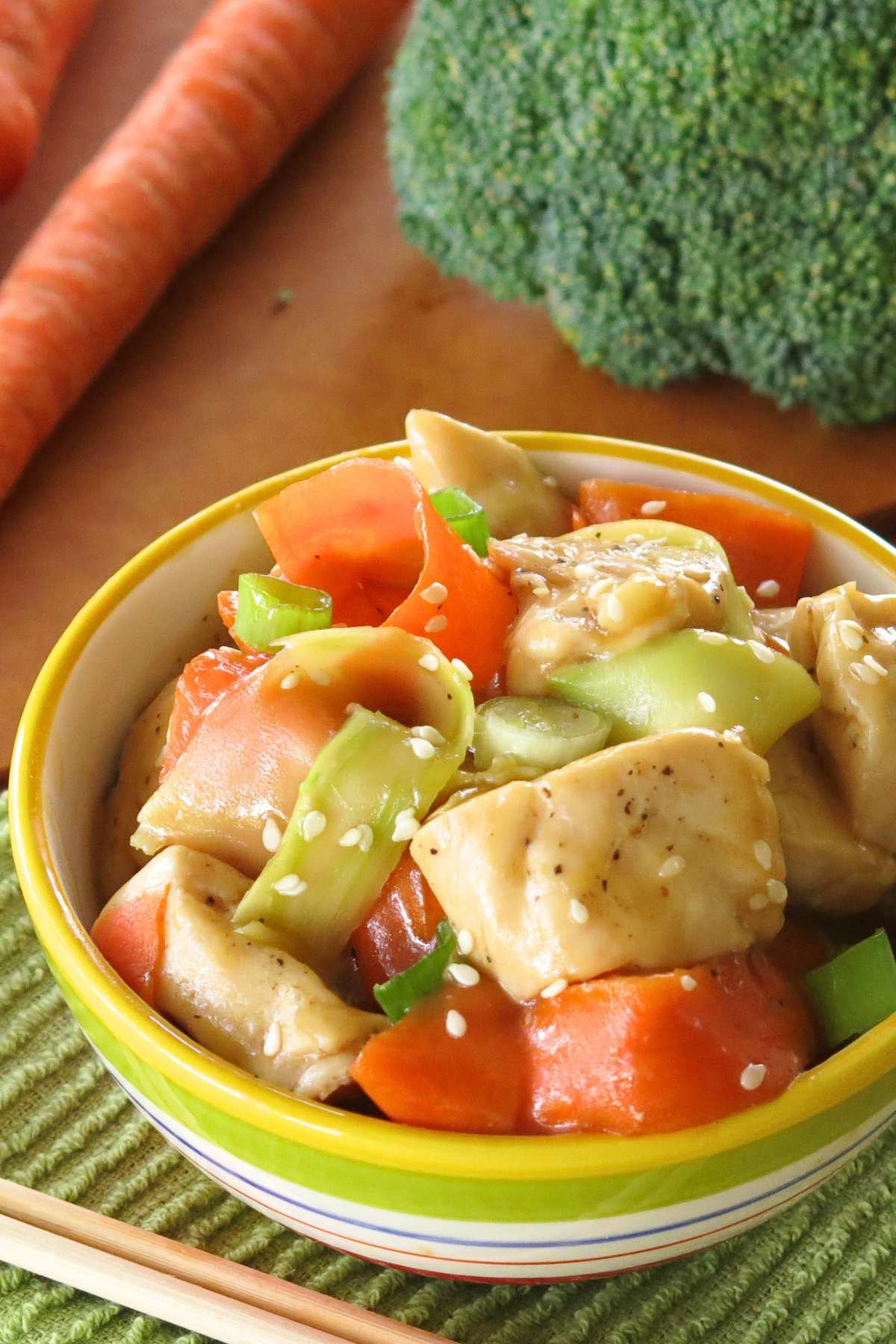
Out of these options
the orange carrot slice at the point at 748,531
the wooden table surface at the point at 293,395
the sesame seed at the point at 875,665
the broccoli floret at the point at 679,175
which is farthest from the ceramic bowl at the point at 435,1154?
the broccoli floret at the point at 679,175

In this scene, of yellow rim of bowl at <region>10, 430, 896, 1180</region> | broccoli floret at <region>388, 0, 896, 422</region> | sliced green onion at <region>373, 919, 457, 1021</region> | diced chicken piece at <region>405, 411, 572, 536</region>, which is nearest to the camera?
yellow rim of bowl at <region>10, 430, 896, 1180</region>

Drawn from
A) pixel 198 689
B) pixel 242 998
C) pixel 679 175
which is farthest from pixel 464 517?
pixel 679 175

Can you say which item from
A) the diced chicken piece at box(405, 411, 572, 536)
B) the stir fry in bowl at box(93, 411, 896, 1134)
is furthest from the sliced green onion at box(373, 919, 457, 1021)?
the diced chicken piece at box(405, 411, 572, 536)

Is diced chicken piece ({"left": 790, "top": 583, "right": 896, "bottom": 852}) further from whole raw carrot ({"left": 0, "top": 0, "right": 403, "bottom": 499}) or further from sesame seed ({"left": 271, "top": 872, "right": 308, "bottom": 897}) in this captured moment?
whole raw carrot ({"left": 0, "top": 0, "right": 403, "bottom": 499})

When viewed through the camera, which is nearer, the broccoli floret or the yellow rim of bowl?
the yellow rim of bowl

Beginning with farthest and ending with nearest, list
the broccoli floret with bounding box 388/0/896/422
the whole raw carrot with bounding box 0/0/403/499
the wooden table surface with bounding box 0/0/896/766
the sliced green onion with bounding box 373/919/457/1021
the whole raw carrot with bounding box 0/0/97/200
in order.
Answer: the whole raw carrot with bounding box 0/0/97/200
the whole raw carrot with bounding box 0/0/403/499
the wooden table surface with bounding box 0/0/896/766
the broccoli floret with bounding box 388/0/896/422
the sliced green onion with bounding box 373/919/457/1021

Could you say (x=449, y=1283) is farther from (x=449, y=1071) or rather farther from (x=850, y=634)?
(x=850, y=634)

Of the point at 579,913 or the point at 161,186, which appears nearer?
the point at 579,913
